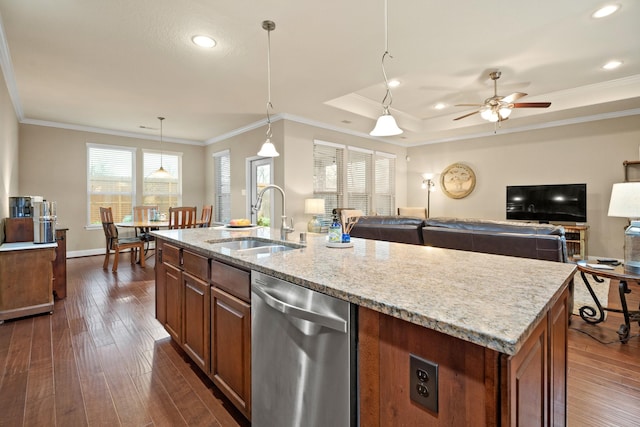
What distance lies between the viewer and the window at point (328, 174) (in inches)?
232

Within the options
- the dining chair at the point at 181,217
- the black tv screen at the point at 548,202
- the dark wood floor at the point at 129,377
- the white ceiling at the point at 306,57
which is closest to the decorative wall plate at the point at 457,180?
the black tv screen at the point at 548,202

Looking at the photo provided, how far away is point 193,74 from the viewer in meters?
3.70

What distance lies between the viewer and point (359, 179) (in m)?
6.73

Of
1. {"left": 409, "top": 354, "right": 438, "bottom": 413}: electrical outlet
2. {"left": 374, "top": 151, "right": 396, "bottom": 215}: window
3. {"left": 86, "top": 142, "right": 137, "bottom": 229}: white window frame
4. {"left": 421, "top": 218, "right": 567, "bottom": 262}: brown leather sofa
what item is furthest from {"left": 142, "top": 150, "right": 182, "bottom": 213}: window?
{"left": 409, "top": 354, "right": 438, "bottom": 413}: electrical outlet

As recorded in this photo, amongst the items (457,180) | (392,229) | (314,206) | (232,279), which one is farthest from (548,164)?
(232,279)

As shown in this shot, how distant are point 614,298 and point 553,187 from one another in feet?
9.42

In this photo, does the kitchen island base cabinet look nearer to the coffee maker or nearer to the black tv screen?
the coffee maker

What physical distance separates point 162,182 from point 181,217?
2.53 m

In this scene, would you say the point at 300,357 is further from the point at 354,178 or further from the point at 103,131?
the point at 103,131

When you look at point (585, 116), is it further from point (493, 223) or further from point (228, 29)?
point (228, 29)

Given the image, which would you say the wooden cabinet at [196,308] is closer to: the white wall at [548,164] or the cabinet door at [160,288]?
the cabinet door at [160,288]

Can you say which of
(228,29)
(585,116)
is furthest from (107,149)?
(585,116)

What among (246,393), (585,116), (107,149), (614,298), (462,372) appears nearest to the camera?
(462,372)

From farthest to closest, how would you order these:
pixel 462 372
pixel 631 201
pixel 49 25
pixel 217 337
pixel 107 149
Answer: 1. pixel 107 149
2. pixel 49 25
3. pixel 631 201
4. pixel 217 337
5. pixel 462 372
